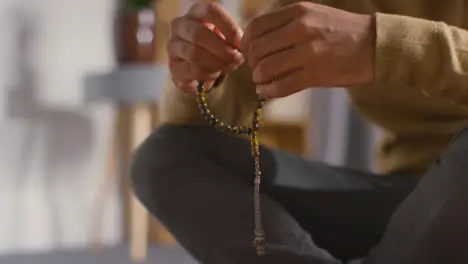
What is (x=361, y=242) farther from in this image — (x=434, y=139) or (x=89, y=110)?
(x=89, y=110)

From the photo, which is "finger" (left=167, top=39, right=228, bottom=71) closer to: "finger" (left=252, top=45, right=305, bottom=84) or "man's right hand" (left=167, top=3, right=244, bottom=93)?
"man's right hand" (left=167, top=3, right=244, bottom=93)

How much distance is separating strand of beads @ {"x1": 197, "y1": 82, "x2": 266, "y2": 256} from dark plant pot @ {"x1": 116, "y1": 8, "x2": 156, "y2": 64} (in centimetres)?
112

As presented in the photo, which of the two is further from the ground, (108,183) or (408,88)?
(408,88)

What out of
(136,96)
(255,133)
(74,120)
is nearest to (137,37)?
(136,96)

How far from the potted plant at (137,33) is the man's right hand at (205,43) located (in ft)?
3.76

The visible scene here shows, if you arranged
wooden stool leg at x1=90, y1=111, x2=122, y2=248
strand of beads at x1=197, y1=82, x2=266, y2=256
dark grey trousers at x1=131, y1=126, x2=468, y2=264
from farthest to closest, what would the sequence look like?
wooden stool leg at x1=90, y1=111, x2=122, y2=248 < strand of beads at x1=197, y1=82, x2=266, y2=256 < dark grey trousers at x1=131, y1=126, x2=468, y2=264

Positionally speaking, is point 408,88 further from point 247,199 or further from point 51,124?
point 51,124

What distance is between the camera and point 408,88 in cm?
82

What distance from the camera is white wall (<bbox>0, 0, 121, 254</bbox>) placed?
201 centimetres

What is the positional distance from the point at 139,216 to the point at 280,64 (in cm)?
126

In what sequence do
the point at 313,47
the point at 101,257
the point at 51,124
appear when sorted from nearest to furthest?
the point at 313,47
the point at 101,257
the point at 51,124

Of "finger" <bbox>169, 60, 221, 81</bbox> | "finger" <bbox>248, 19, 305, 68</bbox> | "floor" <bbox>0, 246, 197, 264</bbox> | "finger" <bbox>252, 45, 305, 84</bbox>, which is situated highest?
"finger" <bbox>248, 19, 305, 68</bbox>

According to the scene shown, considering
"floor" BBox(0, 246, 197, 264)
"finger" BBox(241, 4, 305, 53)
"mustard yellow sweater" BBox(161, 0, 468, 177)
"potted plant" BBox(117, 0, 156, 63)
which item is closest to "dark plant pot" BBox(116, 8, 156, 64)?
"potted plant" BBox(117, 0, 156, 63)

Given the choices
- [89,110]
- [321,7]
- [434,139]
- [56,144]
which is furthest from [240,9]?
[321,7]
